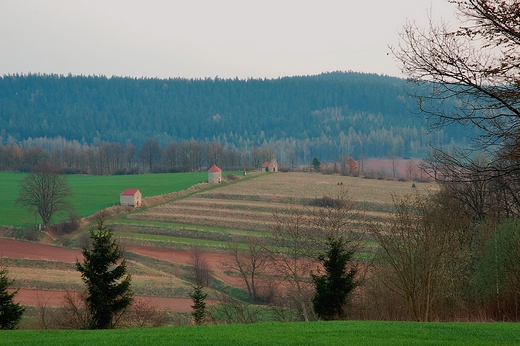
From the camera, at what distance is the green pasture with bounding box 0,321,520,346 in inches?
397

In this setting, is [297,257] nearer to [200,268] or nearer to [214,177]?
[200,268]

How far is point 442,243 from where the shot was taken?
1636cm

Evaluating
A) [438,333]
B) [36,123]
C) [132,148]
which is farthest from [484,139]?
[36,123]

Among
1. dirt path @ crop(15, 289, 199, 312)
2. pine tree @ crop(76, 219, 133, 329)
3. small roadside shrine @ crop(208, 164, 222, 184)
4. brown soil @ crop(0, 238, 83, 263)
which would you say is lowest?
dirt path @ crop(15, 289, 199, 312)

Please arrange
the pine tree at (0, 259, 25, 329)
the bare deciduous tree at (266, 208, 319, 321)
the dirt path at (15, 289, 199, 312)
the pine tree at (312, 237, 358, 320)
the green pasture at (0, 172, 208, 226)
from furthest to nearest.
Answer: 1. the green pasture at (0, 172, 208, 226)
2. the dirt path at (15, 289, 199, 312)
3. the bare deciduous tree at (266, 208, 319, 321)
4. the pine tree at (312, 237, 358, 320)
5. the pine tree at (0, 259, 25, 329)

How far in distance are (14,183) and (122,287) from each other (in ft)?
231

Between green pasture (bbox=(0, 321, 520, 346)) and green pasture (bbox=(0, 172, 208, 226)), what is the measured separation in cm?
4736

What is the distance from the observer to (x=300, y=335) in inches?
424

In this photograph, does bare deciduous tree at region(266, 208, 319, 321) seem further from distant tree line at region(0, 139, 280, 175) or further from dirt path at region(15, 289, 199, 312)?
distant tree line at region(0, 139, 280, 175)

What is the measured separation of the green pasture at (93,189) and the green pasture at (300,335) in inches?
1865

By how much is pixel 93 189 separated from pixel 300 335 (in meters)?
70.3

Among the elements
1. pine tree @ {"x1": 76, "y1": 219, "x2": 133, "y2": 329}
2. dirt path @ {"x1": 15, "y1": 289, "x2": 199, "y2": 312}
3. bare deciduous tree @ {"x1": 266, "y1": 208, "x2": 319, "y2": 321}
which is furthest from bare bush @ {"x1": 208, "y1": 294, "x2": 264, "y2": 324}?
pine tree @ {"x1": 76, "y1": 219, "x2": 133, "y2": 329}

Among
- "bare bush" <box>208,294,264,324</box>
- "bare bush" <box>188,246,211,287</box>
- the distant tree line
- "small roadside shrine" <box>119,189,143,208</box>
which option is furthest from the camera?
the distant tree line

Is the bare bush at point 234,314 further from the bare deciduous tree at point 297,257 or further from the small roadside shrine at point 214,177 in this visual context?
the small roadside shrine at point 214,177
